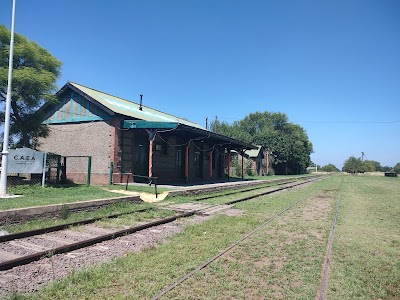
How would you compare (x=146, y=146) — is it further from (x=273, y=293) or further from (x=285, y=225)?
(x=273, y=293)

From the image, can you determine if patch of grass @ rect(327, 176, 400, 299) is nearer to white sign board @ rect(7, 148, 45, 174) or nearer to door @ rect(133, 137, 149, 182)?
white sign board @ rect(7, 148, 45, 174)

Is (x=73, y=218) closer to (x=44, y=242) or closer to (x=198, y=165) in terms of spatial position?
(x=44, y=242)

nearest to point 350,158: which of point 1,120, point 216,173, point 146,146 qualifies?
point 216,173

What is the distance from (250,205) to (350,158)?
131m

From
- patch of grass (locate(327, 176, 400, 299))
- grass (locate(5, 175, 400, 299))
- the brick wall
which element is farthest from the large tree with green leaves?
grass (locate(5, 175, 400, 299))

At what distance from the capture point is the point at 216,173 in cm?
3338

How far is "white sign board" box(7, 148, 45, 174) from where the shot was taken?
44.6 ft

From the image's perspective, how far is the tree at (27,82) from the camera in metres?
16.4

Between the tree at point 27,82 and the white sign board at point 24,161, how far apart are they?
3698 mm

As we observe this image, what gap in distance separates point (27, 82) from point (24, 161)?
4.74m

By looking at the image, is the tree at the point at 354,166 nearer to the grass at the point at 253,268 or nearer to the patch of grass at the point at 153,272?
the grass at the point at 253,268

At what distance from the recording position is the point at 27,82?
53.9 ft

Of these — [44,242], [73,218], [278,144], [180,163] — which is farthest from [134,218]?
[278,144]

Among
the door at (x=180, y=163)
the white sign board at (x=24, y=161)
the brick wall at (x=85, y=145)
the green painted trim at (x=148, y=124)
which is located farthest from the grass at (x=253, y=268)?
the door at (x=180, y=163)
